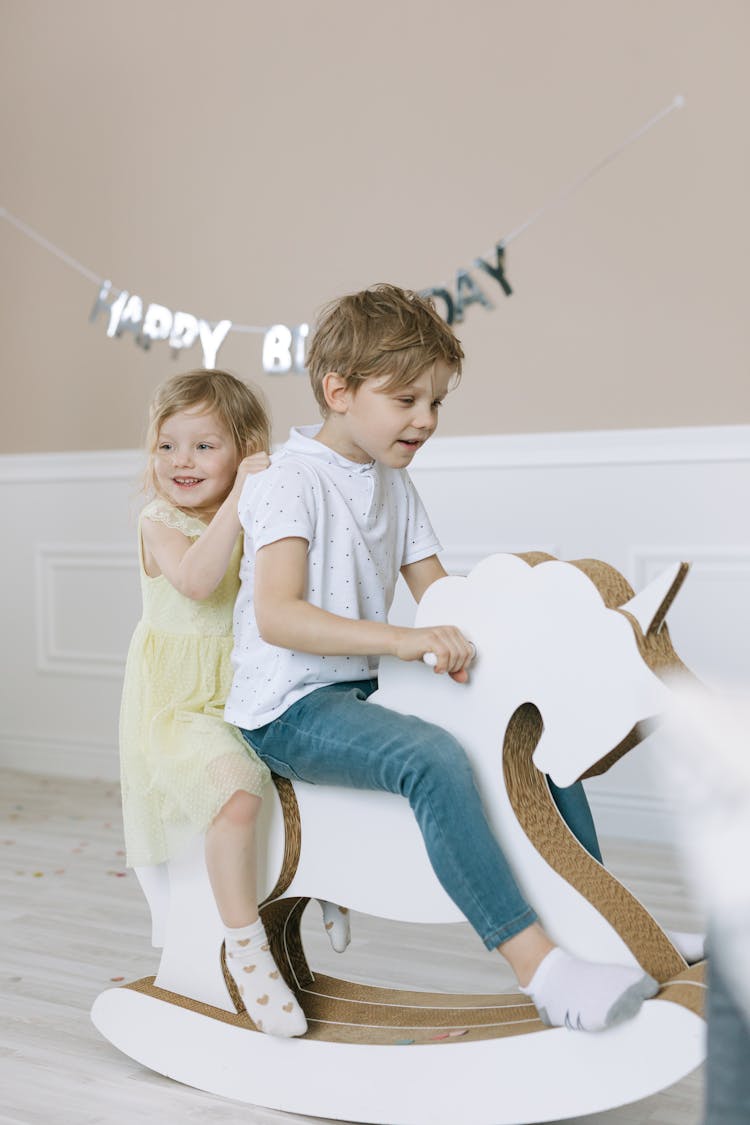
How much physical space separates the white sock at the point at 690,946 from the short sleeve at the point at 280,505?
0.60 m

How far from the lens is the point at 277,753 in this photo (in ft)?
4.87

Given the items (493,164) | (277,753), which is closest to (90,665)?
(493,164)

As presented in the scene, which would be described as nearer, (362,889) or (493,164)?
(362,889)

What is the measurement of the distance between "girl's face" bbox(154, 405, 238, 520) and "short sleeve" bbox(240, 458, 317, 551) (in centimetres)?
22

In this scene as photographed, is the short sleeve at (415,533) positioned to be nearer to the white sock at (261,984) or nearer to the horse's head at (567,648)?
the horse's head at (567,648)

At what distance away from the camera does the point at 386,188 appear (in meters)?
2.96

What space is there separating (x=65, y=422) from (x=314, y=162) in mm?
994

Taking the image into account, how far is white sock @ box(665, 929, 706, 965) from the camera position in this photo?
4.45ft

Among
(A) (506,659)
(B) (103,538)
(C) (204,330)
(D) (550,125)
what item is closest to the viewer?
(A) (506,659)

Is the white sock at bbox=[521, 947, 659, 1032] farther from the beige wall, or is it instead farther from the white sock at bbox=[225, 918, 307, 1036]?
the beige wall

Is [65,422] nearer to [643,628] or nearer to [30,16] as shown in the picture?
[30,16]

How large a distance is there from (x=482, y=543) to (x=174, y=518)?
1.22 m

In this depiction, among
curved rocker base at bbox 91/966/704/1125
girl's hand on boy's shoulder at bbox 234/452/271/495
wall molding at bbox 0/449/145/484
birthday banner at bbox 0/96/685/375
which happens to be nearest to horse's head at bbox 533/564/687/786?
curved rocker base at bbox 91/966/704/1125

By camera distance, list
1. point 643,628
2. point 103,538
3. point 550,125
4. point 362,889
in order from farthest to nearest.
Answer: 1. point 103,538
2. point 550,125
3. point 362,889
4. point 643,628
